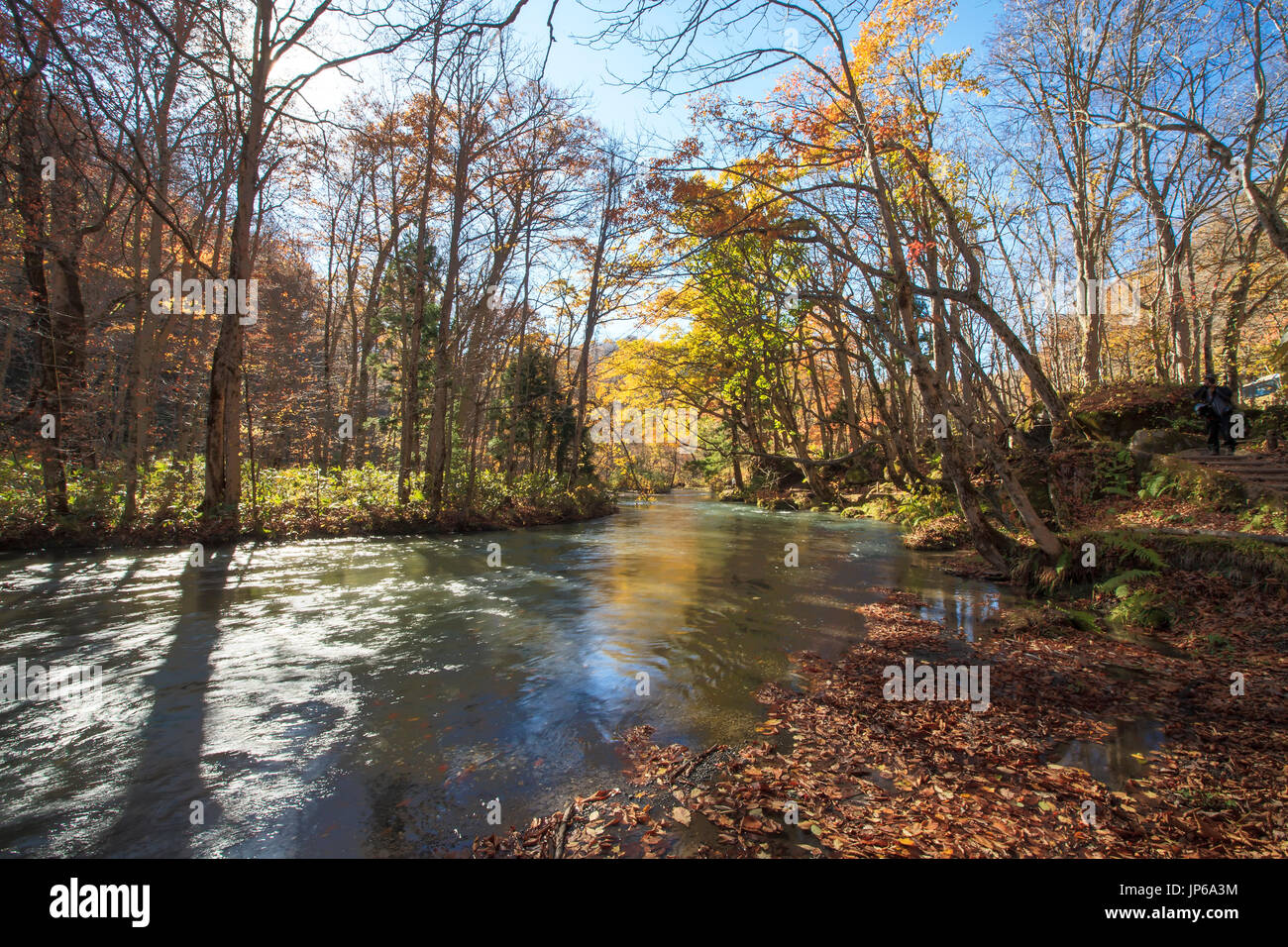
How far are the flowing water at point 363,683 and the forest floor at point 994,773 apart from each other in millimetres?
434

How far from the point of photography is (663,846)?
2.77 meters

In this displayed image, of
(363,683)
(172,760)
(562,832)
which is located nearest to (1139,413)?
(562,832)

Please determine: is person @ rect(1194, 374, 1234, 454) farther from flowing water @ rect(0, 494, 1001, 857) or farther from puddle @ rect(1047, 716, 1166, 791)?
puddle @ rect(1047, 716, 1166, 791)

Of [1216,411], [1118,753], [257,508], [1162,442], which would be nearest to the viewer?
[1118,753]

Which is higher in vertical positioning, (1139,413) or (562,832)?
(1139,413)

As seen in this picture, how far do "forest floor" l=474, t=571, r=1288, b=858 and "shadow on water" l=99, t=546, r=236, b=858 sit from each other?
182 centimetres

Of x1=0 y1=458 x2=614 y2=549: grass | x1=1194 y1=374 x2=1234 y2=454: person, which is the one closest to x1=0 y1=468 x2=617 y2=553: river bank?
x1=0 y1=458 x2=614 y2=549: grass

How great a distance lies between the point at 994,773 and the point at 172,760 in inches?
213

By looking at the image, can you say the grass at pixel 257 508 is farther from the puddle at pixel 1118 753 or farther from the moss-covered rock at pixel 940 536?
the puddle at pixel 1118 753

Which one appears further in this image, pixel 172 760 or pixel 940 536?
pixel 940 536

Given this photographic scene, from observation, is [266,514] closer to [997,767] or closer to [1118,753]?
[997,767]

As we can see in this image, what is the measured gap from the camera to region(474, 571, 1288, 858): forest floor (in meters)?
2.75

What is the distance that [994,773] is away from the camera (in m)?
3.42
